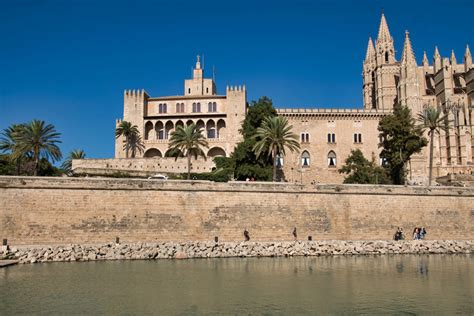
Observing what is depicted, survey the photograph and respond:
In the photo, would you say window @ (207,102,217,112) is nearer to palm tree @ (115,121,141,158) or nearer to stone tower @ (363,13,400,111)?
palm tree @ (115,121,141,158)

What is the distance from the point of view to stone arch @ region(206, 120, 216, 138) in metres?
53.9

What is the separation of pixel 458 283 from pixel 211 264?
10390 millimetres

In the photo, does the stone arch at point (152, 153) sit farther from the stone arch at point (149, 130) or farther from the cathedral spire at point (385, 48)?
the cathedral spire at point (385, 48)

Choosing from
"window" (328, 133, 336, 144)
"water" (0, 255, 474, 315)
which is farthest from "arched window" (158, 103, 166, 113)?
"water" (0, 255, 474, 315)

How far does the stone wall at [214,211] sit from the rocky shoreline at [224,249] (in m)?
1.73

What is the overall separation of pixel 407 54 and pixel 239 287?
49.7 meters

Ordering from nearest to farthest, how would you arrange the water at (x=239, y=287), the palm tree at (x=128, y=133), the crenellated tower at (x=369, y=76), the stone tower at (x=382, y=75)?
the water at (x=239, y=287) → the palm tree at (x=128, y=133) → the stone tower at (x=382, y=75) → the crenellated tower at (x=369, y=76)

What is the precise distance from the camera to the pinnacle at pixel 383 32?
66.9m

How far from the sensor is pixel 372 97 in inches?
2808

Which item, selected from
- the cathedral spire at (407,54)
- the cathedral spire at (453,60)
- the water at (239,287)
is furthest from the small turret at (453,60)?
the water at (239,287)

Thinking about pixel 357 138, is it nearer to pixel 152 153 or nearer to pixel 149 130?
pixel 152 153

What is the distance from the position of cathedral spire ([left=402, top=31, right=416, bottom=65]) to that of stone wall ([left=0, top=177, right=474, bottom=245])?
1202 inches

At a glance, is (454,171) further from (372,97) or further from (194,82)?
(194,82)

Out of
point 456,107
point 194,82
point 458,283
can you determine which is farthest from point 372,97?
point 458,283
